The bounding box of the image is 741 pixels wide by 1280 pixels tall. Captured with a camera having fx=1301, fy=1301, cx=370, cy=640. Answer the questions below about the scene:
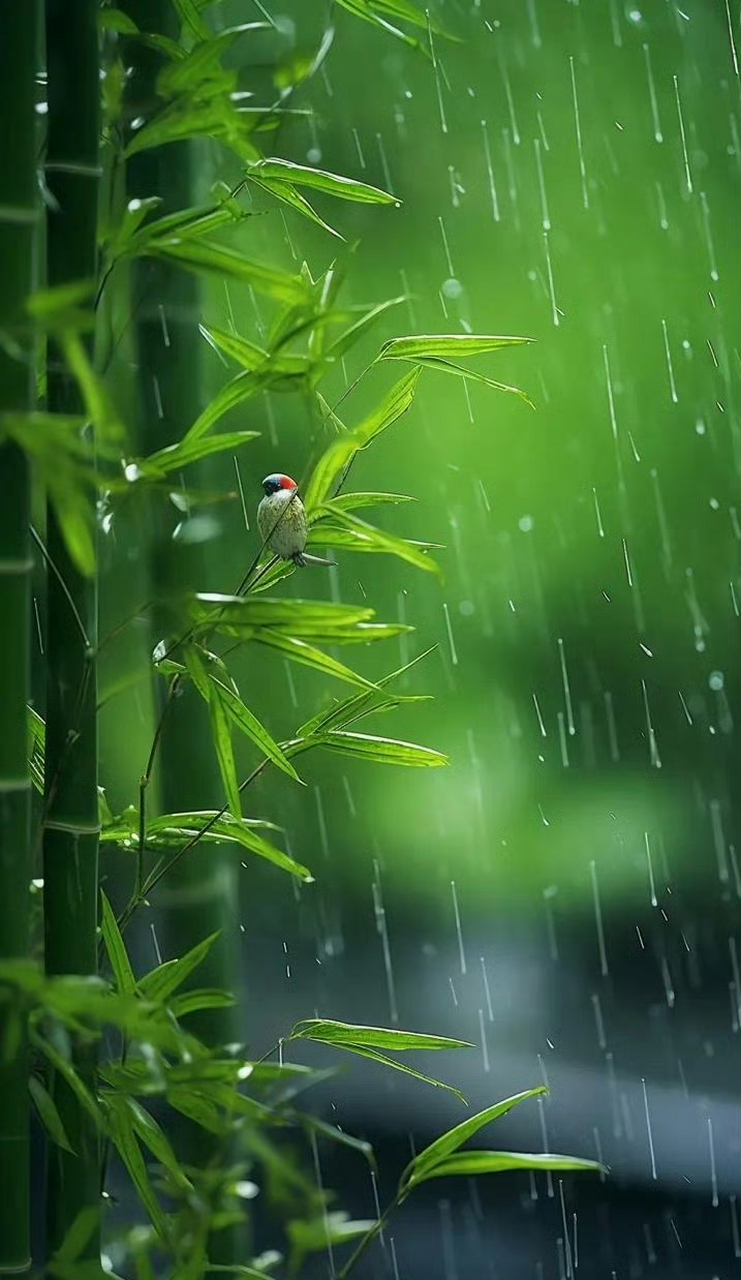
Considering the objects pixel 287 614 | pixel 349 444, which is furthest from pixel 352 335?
pixel 287 614

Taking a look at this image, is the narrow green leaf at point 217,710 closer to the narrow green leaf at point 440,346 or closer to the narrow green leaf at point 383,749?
the narrow green leaf at point 383,749

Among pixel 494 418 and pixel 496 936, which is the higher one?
pixel 494 418

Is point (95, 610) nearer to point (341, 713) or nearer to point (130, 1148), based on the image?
point (341, 713)

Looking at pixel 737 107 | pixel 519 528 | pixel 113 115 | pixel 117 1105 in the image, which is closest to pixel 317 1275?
pixel 519 528

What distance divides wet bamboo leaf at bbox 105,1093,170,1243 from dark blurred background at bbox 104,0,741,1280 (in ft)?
4.34

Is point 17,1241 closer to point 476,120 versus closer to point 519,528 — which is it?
point 519,528

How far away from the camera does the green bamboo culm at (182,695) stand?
3.68 feet

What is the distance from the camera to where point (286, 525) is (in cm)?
92

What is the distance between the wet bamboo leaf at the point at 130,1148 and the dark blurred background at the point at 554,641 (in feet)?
4.34

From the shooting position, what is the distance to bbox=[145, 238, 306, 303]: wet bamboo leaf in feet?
2.56

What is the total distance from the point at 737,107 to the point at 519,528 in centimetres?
89

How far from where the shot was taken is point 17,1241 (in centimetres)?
79

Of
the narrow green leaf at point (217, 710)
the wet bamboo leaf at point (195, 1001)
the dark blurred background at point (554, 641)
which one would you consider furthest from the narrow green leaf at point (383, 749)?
the dark blurred background at point (554, 641)

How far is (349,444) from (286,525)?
3.4 inches
